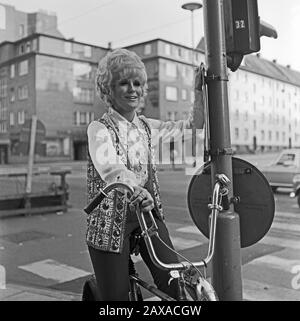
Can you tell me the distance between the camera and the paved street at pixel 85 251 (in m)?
4.16

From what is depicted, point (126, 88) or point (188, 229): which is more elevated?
point (126, 88)

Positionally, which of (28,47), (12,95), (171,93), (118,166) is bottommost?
(118,166)

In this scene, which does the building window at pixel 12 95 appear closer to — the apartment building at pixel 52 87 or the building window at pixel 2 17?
the apartment building at pixel 52 87

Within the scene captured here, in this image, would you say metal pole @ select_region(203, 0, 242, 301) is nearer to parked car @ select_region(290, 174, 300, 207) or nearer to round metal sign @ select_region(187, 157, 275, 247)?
round metal sign @ select_region(187, 157, 275, 247)

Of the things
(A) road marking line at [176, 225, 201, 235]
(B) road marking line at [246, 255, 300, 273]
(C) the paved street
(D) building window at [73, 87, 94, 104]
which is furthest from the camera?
(A) road marking line at [176, 225, 201, 235]

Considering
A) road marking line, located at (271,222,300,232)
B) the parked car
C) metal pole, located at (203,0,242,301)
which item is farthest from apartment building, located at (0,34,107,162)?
the parked car

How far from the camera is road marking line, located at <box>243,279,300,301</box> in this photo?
3.79m

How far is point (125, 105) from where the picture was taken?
2.05 meters

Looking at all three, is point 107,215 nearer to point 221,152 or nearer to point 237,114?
point 221,152

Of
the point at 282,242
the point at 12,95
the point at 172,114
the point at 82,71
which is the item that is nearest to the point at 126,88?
the point at 172,114

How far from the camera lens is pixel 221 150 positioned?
2164mm

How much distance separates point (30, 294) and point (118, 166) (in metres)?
2.49

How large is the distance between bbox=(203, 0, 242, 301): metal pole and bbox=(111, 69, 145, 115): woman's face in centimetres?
37

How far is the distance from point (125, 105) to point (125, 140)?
0.16 metres
